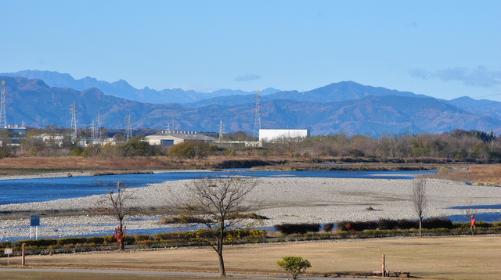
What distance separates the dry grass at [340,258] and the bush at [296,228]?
3.82m

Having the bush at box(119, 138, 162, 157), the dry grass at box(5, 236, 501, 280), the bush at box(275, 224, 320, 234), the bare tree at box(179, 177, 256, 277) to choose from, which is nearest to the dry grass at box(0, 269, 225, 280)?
the bare tree at box(179, 177, 256, 277)

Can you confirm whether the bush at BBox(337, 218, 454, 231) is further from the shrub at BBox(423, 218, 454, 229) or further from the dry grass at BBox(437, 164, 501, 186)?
the dry grass at BBox(437, 164, 501, 186)

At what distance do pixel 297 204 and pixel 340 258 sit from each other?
3650 cm

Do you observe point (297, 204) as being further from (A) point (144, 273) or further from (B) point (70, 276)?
(B) point (70, 276)

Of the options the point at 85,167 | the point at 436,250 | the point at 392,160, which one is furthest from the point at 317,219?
the point at 392,160

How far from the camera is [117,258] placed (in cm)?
3988

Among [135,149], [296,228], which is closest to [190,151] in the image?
[135,149]

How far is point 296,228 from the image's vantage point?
5219 cm

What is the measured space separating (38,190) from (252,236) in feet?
159

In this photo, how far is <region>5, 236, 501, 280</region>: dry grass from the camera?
116 ft

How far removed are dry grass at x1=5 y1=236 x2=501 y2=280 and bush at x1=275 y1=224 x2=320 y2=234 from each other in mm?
3820

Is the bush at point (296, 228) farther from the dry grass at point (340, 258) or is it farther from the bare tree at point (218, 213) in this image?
the dry grass at point (340, 258)

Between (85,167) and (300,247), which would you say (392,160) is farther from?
(300,247)

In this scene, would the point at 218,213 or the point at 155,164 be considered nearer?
the point at 218,213
